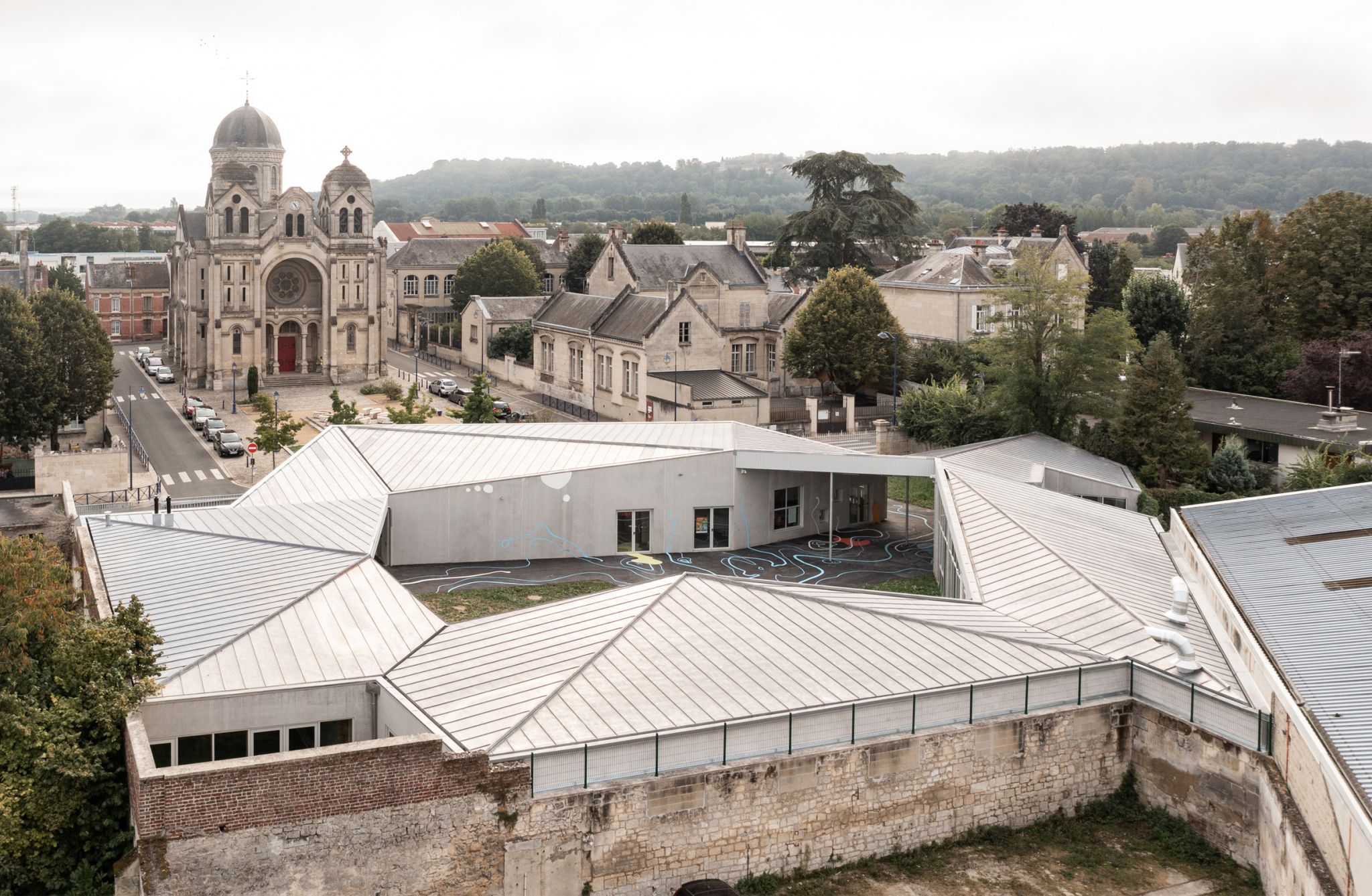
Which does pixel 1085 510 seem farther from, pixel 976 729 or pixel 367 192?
pixel 367 192

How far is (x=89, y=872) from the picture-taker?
844 inches

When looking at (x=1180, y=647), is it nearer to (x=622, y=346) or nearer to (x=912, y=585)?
(x=912, y=585)

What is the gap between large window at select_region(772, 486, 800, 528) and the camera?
152 feet

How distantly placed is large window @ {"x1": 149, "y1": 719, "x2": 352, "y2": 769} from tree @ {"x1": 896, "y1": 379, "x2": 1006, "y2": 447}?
40420 mm

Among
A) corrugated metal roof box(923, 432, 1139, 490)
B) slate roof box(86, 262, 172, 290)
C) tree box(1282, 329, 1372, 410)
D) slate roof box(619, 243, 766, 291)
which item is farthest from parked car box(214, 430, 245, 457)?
slate roof box(86, 262, 172, 290)

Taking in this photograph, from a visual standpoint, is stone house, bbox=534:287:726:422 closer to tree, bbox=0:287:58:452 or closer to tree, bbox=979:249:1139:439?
tree, bbox=979:249:1139:439

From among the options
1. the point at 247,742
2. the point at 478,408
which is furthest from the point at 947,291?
the point at 247,742

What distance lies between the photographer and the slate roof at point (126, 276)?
12181 centimetres

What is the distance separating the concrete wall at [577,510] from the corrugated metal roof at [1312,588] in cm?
1436

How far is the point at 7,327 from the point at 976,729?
52905 millimetres

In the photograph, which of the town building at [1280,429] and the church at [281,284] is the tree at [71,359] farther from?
the town building at [1280,429]

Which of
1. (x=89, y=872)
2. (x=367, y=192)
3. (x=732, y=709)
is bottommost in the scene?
(x=89, y=872)

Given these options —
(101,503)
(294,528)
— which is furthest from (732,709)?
(101,503)

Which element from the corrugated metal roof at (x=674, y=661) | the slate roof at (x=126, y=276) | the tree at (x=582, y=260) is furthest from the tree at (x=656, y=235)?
the corrugated metal roof at (x=674, y=661)
